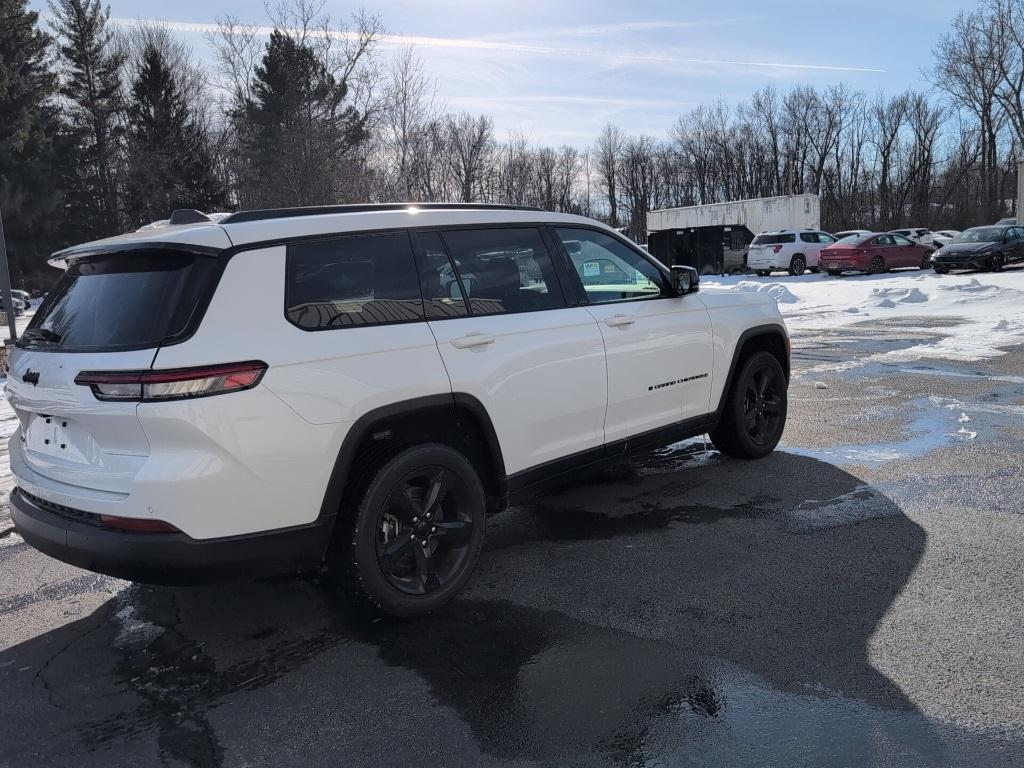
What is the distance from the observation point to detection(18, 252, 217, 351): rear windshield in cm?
296

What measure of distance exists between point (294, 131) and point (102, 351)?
24.7 metres

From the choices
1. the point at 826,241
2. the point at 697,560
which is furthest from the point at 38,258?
the point at 697,560

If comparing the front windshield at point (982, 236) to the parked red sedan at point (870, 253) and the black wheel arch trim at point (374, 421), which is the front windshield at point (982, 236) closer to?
the parked red sedan at point (870, 253)

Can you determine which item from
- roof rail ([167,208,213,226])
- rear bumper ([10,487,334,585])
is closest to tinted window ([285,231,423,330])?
roof rail ([167,208,213,226])

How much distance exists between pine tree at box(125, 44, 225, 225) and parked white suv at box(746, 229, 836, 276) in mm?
32086

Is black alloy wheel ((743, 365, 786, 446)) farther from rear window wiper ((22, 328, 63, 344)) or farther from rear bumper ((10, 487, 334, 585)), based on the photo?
rear window wiper ((22, 328, 63, 344))

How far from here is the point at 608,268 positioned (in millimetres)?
4812

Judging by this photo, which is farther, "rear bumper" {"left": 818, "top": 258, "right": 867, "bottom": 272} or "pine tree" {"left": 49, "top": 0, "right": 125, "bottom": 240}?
"pine tree" {"left": 49, "top": 0, "right": 125, "bottom": 240}

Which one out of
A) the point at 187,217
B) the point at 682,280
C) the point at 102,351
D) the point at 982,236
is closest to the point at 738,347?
the point at 682,280

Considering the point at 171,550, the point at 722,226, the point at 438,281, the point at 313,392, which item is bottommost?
the point at 171,550

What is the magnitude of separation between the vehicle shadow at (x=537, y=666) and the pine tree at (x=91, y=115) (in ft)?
172

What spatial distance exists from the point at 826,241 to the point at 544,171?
2179 inches

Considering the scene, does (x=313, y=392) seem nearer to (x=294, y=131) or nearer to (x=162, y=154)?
(x=294, y=131)

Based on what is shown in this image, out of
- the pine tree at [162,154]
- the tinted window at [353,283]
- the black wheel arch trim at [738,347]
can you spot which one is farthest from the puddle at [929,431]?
the pine tree at [162,154]
